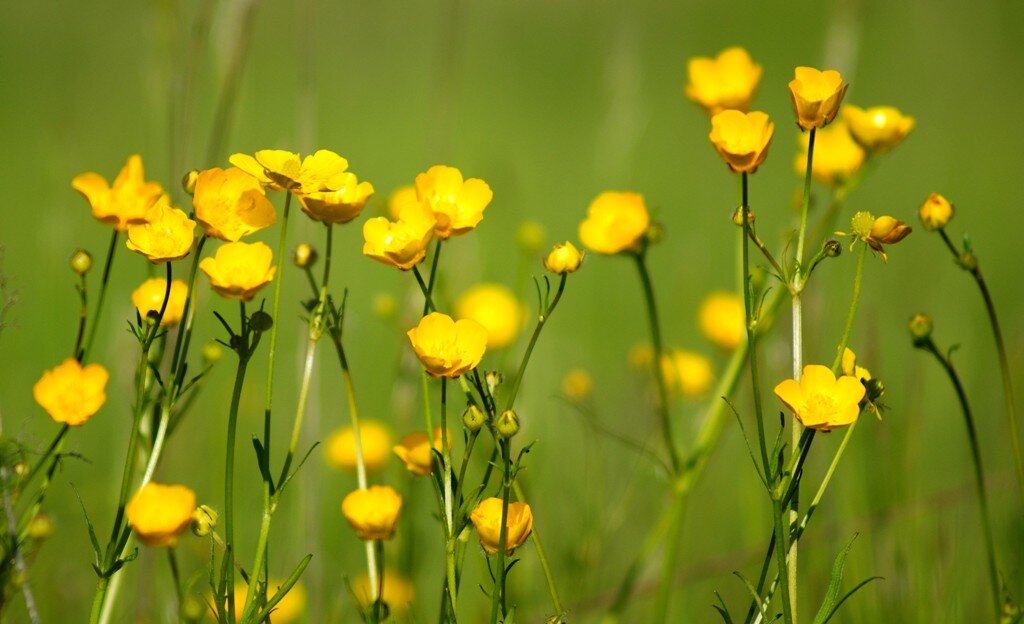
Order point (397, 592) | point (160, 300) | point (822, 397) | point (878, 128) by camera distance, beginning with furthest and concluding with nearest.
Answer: point (397, 592) < point (878, 128) < point (160, 300) < point (822, 397)

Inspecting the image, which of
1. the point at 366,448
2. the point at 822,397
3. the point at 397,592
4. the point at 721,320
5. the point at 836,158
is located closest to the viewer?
the point at 822,397

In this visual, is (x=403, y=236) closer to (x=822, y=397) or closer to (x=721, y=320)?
(x=822, y=397)

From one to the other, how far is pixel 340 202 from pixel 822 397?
0.43 meters

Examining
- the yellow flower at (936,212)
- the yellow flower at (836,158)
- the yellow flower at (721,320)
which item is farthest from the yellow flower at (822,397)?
the yellow flower at (721,320)

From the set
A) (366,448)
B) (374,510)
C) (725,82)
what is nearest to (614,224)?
(725,82)

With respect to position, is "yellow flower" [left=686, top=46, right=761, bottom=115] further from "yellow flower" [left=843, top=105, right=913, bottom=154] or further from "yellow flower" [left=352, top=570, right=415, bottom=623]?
"yellow flower" [left=352, top=570, right=415, bottom=623]

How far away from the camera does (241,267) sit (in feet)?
2.81

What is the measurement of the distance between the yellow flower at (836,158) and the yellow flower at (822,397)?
419 mm

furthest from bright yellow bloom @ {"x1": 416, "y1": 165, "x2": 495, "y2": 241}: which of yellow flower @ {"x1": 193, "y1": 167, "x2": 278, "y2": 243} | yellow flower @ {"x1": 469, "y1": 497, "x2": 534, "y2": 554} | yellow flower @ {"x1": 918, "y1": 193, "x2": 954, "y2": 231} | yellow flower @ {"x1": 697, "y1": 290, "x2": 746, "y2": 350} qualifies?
yellow flower @ {"x1": 697, "y1": 290, "x2": 746, "y2": 350}

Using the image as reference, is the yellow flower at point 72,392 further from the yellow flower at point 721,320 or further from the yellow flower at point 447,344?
the yellow flower at point 721,320

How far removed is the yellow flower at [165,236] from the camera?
815mm

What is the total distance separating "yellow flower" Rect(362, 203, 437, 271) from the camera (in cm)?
83

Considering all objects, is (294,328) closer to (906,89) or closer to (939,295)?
(939,295)

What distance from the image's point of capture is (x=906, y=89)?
14.9 ft
